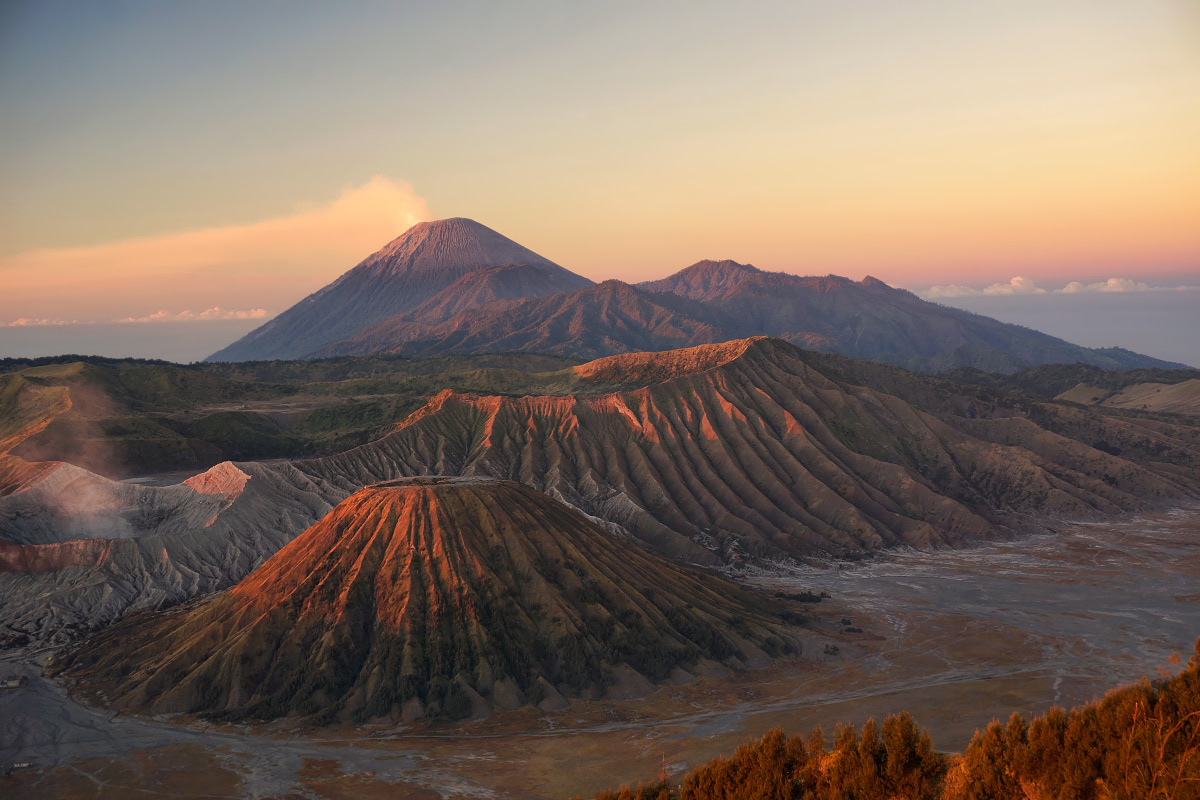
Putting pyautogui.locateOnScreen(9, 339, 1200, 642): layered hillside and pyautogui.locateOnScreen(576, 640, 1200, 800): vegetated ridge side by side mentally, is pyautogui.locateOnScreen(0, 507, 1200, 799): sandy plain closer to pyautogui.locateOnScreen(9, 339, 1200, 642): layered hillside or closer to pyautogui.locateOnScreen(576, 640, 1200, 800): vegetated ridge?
pyautogui.locateOnScreen(576, 640, 1200, 800): vegetated ridge

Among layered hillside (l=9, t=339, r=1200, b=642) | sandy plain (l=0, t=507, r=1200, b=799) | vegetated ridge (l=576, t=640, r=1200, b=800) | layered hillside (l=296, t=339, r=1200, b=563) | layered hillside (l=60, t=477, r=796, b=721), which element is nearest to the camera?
vegetated ridge (l=576, t=640, r=1200, b=800)

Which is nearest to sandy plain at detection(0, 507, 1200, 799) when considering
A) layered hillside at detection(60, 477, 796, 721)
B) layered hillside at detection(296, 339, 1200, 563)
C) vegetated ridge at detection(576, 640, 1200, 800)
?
layered hillside at detection(60, 477, 796, 721)

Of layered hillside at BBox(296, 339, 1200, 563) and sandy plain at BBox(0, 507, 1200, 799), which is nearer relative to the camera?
sandy plain at BBox(0, 507, 1200, 799)

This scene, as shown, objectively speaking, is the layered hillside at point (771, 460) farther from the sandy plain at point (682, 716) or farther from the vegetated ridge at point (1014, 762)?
the vegetated ridge at point (1014, 762)

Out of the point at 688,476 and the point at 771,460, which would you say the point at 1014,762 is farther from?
the point at 771,460

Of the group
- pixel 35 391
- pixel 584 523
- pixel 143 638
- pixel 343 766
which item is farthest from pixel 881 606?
pixel 35 391

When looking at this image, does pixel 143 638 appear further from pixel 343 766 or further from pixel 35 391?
pixel 35 391

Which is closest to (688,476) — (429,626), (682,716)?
(429,626)
